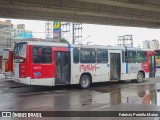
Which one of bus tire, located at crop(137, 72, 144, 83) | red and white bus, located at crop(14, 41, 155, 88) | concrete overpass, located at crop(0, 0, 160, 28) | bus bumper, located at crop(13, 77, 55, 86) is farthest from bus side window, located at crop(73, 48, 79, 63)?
bus tire, located at crop(137, 72, 144, 83)

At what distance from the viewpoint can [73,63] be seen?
55.8 feet

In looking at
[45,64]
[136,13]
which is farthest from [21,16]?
[136,13]

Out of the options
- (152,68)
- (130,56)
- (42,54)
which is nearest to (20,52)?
(42,54)

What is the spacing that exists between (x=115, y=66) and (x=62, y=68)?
4870 mm

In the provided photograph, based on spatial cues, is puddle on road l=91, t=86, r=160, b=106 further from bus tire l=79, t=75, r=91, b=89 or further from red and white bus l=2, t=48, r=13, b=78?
red and white bus l=2, t=48, r=13, b=78

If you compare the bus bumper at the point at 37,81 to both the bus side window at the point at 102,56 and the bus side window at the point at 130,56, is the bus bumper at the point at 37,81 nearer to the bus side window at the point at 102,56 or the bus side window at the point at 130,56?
the bus side window at the point at 102,56

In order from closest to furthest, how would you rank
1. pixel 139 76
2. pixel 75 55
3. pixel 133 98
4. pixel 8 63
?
1. pixel 133 98
2. pixel 75 55
3. pixel 8 63
4. pixel 139 76

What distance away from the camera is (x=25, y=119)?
8.38 m

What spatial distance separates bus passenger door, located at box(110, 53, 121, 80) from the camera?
19.5 metres

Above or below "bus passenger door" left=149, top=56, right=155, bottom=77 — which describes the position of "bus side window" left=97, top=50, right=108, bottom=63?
above

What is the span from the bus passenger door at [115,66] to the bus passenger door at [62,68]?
4016mm

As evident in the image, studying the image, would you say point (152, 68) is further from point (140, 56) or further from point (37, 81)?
point (37, 81)

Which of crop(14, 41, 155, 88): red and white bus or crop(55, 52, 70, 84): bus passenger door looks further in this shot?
crop(55, 52, 70, 84): bus passenger door

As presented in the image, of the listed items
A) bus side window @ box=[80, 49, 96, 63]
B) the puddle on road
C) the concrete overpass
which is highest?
the concrete overpass
